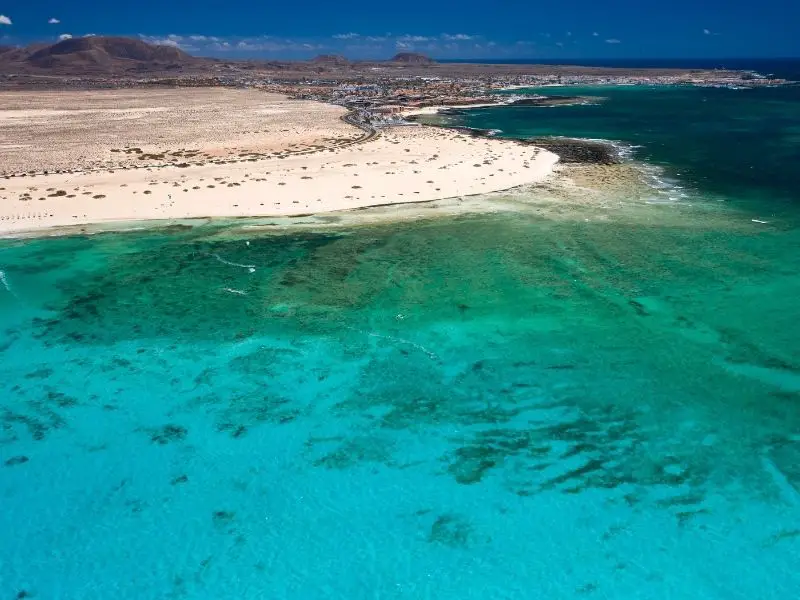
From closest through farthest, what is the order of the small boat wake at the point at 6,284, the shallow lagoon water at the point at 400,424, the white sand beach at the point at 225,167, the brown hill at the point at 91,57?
the shallow lagoon water at the point at 400,424
the small boat wake at the point at 6,284
the white sand beach at the point at 225,167
the brown hill at the point at 91,57

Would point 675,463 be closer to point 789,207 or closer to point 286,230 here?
point 286,230

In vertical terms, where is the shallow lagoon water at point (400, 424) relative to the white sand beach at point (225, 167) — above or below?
below

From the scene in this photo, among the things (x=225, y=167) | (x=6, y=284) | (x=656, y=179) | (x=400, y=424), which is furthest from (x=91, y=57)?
(x=400, y=424)

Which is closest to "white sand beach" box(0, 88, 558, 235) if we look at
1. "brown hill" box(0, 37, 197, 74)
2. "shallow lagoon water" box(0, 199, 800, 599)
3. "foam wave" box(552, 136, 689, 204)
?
"foam wave" box(552, 136, 689, 204)

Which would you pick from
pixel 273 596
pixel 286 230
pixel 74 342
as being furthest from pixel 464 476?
pixel 286 230

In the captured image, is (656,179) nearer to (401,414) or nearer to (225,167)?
(225,167)

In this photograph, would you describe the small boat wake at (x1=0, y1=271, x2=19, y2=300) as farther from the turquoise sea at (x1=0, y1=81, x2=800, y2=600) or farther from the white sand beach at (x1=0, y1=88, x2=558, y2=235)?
the white sand beach at (x1=0, y1=88, x2=558, y2=235)

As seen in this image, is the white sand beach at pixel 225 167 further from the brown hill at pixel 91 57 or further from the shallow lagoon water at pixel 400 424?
the brown hill at pixel 91 57

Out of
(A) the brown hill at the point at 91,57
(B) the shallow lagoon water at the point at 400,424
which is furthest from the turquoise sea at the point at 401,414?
(A) the brown hill at the point at 91,57

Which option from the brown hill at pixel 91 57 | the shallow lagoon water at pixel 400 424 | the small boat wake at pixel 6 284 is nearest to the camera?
the shallow lagoon water at pixel 400 424
